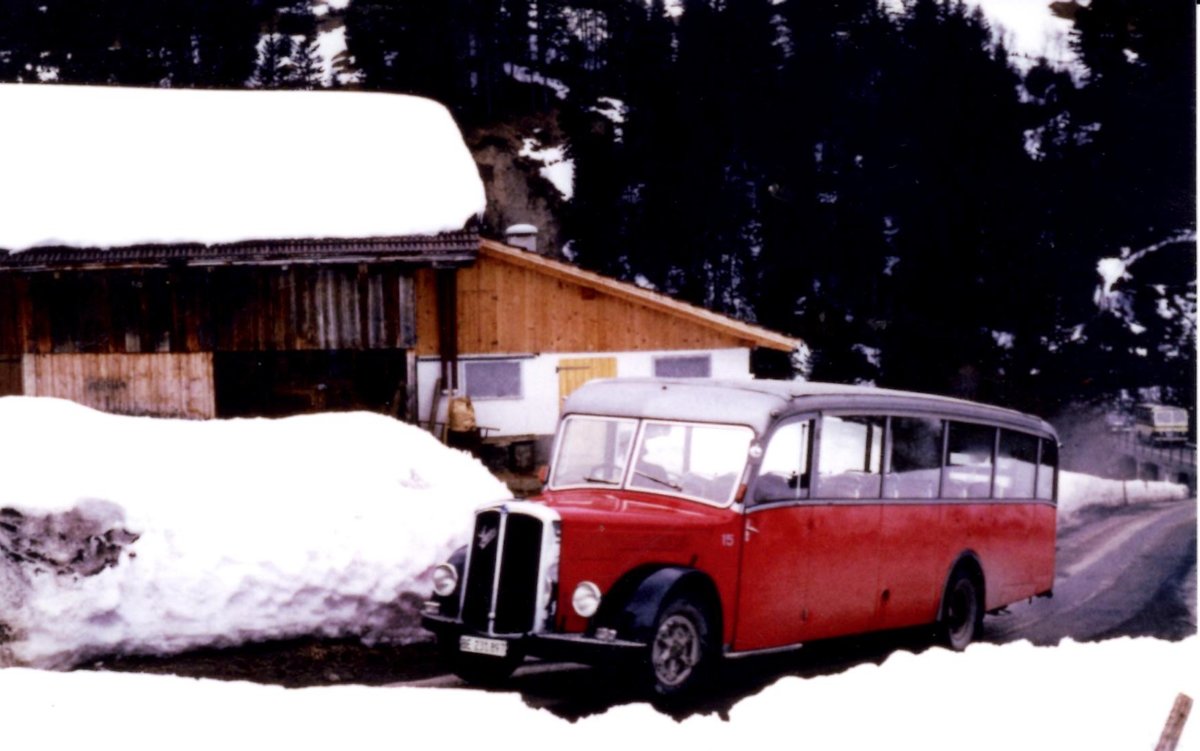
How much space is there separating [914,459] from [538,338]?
33.1 feet

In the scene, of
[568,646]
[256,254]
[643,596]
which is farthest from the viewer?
[256,254]

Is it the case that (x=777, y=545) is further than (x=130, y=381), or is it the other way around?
(x=130, y=381)

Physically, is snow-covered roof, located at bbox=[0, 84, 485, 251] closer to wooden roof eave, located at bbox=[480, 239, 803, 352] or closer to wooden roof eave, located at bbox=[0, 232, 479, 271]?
wooden roof eave, located at bbox=[0, 232, 479, 271]

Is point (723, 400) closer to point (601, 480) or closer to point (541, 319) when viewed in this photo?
point (601, 480)

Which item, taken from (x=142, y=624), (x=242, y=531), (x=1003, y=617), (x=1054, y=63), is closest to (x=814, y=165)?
(x=1054, y=63)

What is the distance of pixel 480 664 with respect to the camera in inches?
302

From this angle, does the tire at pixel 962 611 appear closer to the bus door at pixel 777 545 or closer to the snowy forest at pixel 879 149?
the bus door at pixel 777 545

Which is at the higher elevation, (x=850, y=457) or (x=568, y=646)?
(x=850, y=457)

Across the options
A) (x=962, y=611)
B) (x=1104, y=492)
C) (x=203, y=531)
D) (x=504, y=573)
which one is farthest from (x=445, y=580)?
(x=1104, y=492)

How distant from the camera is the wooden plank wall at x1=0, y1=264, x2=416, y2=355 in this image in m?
17.4

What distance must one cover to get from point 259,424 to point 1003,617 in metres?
8.51

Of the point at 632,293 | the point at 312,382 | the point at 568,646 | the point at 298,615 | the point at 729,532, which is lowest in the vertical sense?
the point at 298,615

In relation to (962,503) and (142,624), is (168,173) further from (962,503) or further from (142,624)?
(962,503)

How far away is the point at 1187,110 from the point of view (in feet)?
32.0
